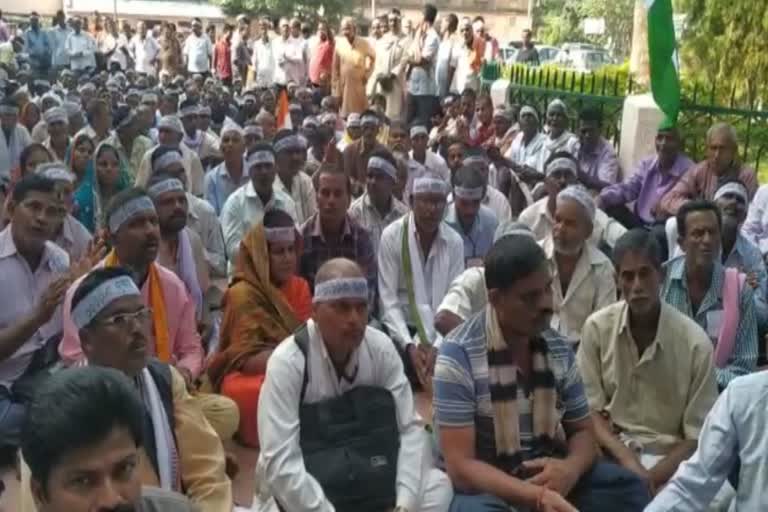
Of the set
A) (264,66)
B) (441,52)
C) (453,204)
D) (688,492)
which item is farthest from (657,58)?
(264,66)

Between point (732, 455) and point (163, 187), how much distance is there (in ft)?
12.7

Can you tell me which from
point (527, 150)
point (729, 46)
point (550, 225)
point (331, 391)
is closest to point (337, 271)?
point (331, 391)

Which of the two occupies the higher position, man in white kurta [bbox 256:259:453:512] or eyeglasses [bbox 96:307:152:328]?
eyeglasses [bbox 96:307:152:328]

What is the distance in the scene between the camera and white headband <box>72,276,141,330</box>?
3.45 metres

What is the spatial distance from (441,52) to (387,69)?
142 cm

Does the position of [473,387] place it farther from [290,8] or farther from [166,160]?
[290,8]

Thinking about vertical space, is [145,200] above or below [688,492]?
above

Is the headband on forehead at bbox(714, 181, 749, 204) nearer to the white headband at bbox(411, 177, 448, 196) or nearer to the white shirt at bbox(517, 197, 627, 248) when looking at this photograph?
the white shirt at bbox(517, 197, 627, 248)

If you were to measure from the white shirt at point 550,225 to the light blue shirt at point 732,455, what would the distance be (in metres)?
3.38

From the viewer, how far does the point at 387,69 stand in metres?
16.7

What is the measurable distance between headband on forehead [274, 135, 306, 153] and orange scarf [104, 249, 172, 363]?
11.9 ft

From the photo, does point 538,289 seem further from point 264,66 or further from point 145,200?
point 264,66

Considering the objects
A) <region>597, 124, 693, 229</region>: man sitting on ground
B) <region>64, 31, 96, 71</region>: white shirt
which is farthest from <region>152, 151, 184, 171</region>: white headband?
<region>64, 31, 96, 71</region>: white shirt

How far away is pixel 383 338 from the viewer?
398 centimetres
